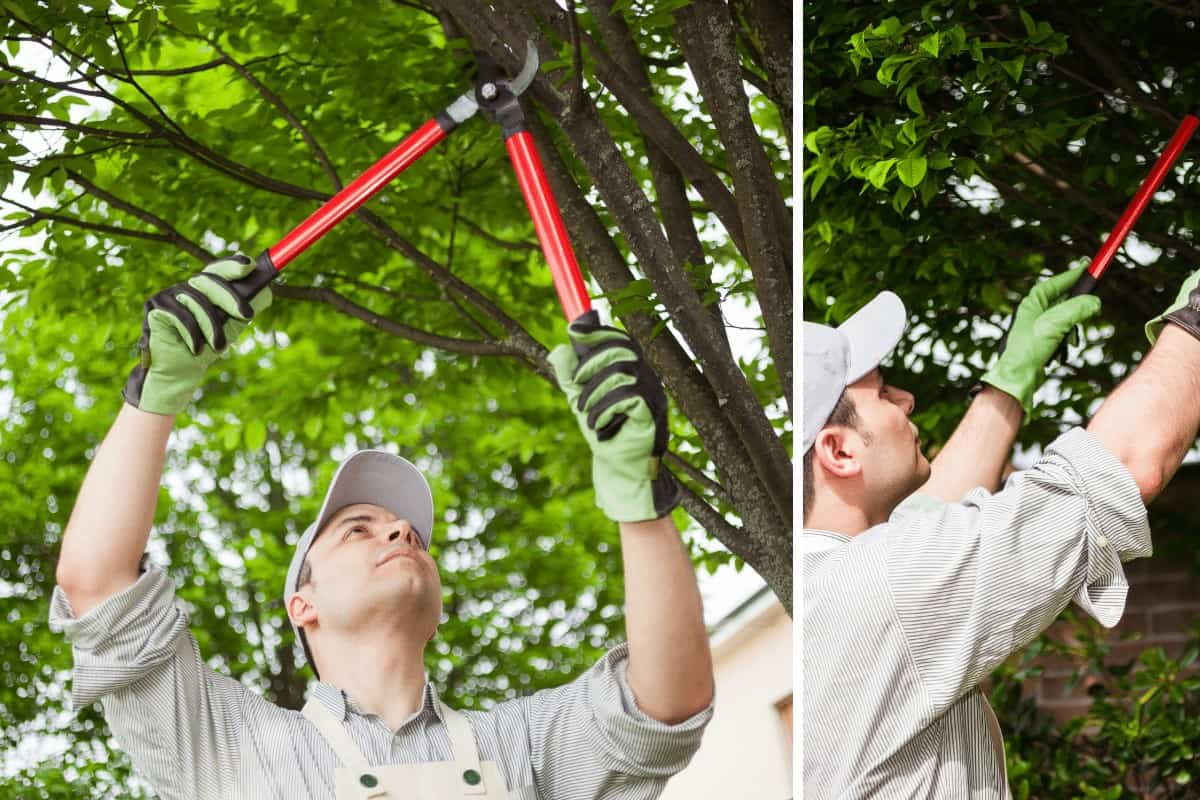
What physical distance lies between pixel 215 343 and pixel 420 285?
1.59 m

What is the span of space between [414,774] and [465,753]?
0.22 feet

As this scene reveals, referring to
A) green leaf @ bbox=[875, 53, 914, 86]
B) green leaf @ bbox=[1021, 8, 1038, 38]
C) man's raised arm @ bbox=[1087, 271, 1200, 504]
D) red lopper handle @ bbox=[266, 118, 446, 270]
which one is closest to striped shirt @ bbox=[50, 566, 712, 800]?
red lopper handle @ bbox=[266, 118, 446, 270]

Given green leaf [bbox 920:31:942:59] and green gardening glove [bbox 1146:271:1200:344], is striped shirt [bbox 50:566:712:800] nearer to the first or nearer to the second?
green gardening glove [bbox 1146:271:1200:344]

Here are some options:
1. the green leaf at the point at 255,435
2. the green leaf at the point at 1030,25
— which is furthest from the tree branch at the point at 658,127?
the green leaf at the point at 255,435

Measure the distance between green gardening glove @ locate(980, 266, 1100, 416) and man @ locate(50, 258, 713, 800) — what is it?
483 mm

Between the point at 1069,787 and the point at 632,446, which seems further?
the point at 1069,787

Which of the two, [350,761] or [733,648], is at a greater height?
[350,761]

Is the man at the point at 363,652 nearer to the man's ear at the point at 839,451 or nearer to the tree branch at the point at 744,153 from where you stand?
the man's ear at the point at 839,451

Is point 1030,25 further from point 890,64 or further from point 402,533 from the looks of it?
point 402,533

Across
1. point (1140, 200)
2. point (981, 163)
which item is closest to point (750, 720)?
point (981, 163)

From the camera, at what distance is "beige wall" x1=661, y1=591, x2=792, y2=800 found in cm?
204

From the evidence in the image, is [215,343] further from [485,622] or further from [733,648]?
[485,622]

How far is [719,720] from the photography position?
217 centimetres

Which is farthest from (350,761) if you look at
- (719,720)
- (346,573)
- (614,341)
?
(719,720)
